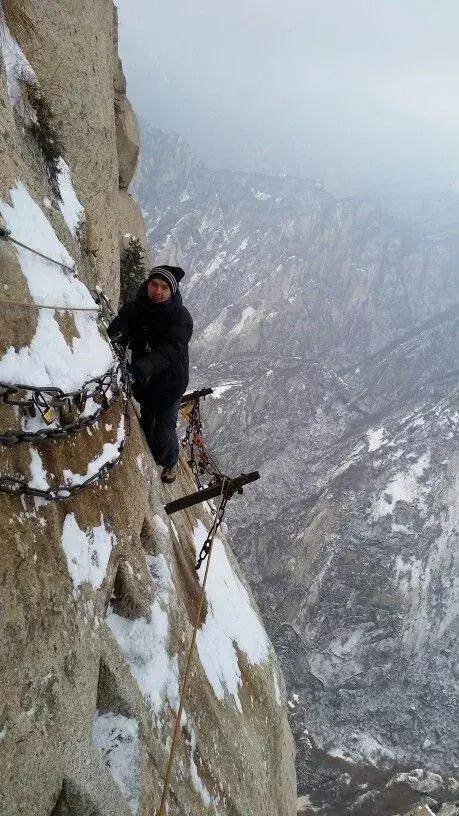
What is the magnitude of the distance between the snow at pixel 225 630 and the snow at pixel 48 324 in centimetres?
609

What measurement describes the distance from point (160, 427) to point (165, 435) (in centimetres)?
25

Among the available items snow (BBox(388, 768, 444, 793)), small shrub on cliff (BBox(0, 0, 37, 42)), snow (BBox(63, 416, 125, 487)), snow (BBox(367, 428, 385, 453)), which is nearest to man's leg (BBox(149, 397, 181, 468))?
snow (BBox(63, 416, 125, 487))

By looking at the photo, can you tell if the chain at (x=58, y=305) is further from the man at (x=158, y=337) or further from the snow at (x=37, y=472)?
the snow at (x=37, y=472)

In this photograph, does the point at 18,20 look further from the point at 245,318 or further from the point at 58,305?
the point at 245,318

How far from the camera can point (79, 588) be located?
596cm

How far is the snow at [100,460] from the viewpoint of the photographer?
592 cm

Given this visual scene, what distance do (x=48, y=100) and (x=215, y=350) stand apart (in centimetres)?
14238

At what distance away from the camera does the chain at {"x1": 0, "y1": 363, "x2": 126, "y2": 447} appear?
16.2 feet

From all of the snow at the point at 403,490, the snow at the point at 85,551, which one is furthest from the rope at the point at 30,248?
the snow at the point at 403,490

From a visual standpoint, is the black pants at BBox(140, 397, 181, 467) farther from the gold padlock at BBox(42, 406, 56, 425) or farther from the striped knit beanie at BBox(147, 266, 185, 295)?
the gold padlock at BBox(42, 406, 56, 425)

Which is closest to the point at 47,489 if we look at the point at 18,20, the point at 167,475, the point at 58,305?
Answer: the point at 58,305

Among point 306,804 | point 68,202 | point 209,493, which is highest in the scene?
point 68,202

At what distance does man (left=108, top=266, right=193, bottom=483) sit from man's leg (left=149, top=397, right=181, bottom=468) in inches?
3.2

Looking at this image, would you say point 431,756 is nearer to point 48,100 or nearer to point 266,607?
point 266,607
